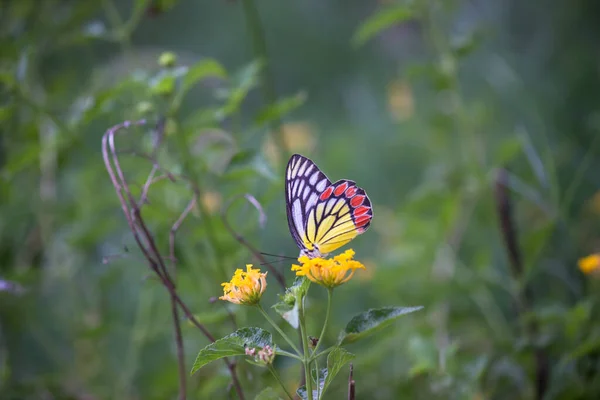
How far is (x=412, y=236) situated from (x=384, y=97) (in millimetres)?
1351

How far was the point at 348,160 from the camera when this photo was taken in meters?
2.18

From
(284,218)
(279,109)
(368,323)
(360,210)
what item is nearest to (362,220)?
(360,210)

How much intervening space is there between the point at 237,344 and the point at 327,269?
0.12 m

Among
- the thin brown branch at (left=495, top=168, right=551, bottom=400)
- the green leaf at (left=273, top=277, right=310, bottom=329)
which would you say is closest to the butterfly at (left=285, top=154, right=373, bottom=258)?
the green leaf at (left=273, top=277, right=310, bottom=329)

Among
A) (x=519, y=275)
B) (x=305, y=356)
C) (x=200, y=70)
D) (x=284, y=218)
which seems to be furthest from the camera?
(x=284, y=218)

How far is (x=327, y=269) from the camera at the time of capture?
0.66 m

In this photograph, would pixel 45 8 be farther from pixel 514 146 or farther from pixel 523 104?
pixel 523 104

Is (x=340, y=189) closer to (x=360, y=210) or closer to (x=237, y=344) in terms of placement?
(x=360, y=210)

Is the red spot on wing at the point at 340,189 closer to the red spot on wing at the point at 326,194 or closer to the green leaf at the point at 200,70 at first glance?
the red spot on wing at the point at 326,194

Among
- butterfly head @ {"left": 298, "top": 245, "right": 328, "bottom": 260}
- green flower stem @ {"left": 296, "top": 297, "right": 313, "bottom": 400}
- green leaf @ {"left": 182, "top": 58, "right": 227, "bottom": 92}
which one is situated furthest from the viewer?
green leaf @ {"left": 182, "top": 58, "right": 227, "bottom": 92}

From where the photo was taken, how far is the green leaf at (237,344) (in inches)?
25.8

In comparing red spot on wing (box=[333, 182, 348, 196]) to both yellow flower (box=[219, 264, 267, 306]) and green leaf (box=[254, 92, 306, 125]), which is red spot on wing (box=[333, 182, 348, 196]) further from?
green leaf (box=[254, 92, 306, 125])

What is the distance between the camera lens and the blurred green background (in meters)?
1.12

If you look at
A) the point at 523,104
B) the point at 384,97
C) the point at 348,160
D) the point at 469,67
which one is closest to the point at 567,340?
the point at 348,160
